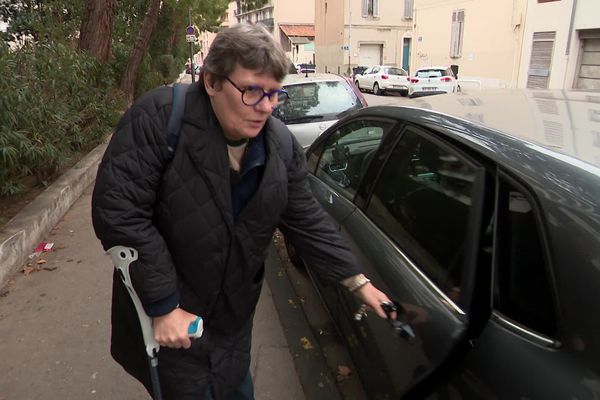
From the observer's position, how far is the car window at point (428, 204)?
5.62 ft

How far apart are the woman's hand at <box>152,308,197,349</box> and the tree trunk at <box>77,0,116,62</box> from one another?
9066 mm

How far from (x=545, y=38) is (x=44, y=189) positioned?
17.7 metres

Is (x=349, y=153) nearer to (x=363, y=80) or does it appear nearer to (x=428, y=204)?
(x=428, y=204)

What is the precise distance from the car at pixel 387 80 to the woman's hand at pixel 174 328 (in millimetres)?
22045

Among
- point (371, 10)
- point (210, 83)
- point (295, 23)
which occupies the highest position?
point (295, 23)

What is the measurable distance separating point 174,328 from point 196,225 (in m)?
0.32

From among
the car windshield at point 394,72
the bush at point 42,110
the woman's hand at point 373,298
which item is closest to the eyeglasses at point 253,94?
the woman's hand at point 373,298

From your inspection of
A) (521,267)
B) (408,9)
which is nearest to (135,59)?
(521,267)

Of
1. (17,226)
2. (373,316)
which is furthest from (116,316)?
(17,226)

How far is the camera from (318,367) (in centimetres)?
293

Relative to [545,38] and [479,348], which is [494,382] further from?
[545,38]

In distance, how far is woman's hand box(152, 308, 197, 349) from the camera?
1.49m

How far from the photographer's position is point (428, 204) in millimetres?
2010

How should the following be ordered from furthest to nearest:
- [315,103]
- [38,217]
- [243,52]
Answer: [315,103] < [38,217] < [243,52]
